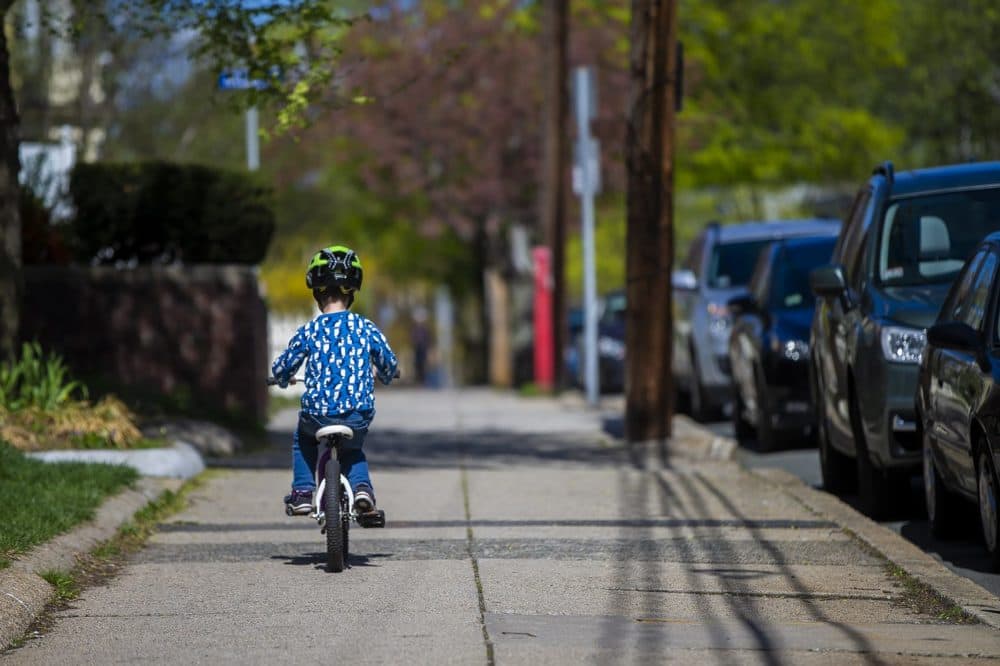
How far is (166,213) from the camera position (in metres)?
18.5

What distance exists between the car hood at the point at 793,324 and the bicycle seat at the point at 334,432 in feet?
24.3

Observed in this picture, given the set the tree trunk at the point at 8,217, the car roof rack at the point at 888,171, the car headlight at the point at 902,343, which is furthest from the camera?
the tree trunk at the point at 8,217

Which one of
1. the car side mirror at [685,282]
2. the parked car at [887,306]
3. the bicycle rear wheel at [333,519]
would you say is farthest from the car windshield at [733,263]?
the bicycle rear wheel at [333,519]

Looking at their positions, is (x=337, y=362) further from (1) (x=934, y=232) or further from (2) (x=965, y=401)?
(1) (x=934, y=232)

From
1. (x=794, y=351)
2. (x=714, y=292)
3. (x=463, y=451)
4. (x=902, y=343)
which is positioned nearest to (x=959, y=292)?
(x=902, y=343)

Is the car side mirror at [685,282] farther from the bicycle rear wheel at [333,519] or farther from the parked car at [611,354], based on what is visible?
the bicycle rear wheel at [333,519]

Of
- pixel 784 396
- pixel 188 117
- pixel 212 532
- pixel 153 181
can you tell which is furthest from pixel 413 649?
pixel 188 117

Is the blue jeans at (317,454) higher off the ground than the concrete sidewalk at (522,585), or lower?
higher

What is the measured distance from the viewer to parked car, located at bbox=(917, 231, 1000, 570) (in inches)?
360

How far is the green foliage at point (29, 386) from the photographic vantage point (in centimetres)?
1439

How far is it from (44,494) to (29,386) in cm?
352

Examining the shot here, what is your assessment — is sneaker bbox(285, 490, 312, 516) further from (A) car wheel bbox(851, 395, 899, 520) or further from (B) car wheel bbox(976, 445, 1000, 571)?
(A) car wheel bbox(851, 395, 899, 520)

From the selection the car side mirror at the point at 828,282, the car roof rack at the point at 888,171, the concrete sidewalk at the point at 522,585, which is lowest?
the concrete sidewalk at the point at 522,585

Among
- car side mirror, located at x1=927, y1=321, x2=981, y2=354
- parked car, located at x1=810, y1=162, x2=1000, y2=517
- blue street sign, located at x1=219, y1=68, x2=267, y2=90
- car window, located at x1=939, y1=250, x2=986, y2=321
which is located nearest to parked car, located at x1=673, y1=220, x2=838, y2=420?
blue street sign, located at x1=219, y1=68, x2=267, y2=90
